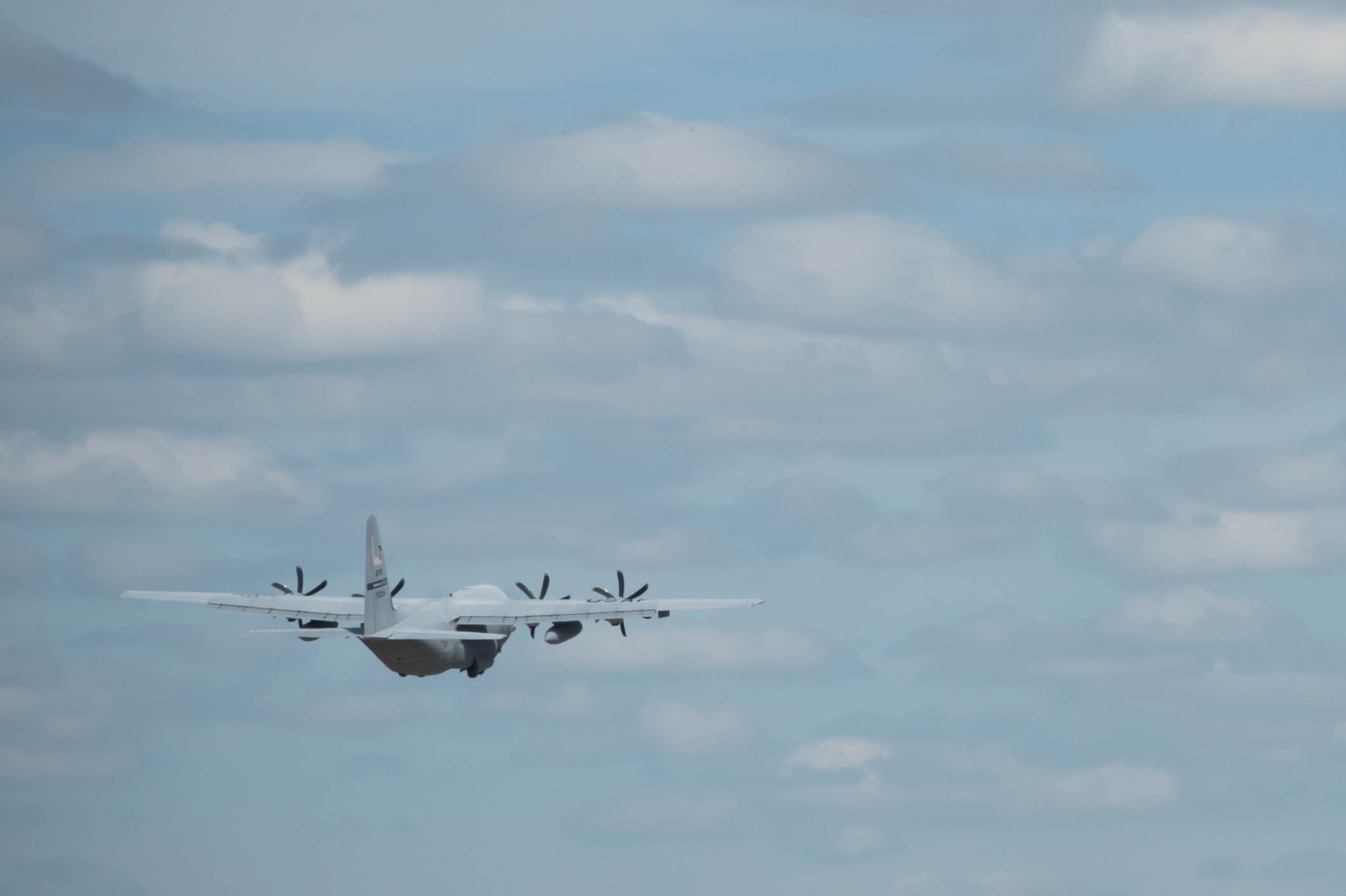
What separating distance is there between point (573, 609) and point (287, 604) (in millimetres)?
20328

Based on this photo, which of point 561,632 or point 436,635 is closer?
point 436,635

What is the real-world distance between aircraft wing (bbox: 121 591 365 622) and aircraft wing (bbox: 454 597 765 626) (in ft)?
30.6

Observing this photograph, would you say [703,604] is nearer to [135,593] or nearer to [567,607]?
[567,607]

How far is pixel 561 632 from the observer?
155625 mm

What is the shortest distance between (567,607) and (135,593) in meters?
30.3

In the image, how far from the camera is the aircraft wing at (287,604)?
158 meters

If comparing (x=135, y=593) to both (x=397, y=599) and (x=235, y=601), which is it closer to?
(x=235, y=601)

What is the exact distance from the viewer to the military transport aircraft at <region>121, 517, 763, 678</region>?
14738 centimetres

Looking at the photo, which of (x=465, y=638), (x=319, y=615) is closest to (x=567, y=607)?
(x=465, y=638)

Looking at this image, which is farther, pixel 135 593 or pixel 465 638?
pixel 135 593

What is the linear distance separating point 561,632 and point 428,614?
9.51 m

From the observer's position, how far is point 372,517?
15125 centimetres

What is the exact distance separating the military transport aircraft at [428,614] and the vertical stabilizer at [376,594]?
42mm

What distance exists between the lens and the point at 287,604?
159 metres
